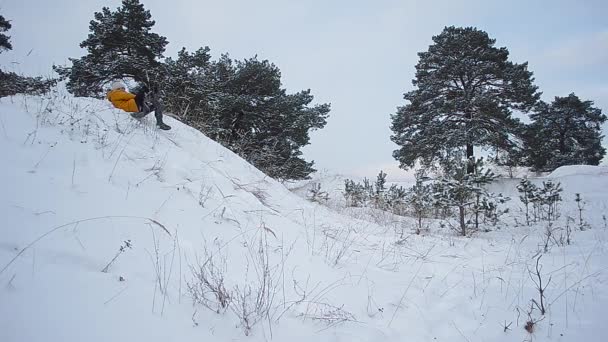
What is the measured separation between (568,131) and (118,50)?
28.0m

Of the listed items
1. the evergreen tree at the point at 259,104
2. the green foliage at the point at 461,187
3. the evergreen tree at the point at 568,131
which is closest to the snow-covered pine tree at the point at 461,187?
the green foliage at the point at 461,187

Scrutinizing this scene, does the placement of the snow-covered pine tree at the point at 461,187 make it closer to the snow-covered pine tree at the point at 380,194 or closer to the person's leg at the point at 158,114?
the snow-covered pine tree at the point at 380,194

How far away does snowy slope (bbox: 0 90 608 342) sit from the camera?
1396mm

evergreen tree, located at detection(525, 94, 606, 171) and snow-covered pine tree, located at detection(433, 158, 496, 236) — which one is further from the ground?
evergreen tree, located at detection(525, 94, 606, 171)

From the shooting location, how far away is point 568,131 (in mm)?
20547

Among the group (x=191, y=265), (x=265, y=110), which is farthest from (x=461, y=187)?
(x=265, y=110)

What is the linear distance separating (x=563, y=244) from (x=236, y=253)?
16.0 ft

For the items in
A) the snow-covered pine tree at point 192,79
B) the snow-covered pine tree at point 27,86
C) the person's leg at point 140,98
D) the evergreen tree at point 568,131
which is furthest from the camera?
the evergreen tree at point 568,131

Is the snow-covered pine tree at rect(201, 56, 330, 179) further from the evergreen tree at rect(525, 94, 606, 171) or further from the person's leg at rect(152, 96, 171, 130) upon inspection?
the evergreen tree at rect(525, 94, 606, 171)

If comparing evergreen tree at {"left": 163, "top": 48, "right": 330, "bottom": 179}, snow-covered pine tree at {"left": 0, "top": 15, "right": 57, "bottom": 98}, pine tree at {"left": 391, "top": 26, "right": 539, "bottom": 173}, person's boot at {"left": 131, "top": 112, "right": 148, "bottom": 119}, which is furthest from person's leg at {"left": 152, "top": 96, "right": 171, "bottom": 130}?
pine tree at {"left": 391, "top": 26, "right": 539, "bottom": 173}

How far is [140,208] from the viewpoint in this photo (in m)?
2.34

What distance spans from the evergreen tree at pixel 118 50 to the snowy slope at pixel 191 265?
1040 cm

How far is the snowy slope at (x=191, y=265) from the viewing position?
1.40m

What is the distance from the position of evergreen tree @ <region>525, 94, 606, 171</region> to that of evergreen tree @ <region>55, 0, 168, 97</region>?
925 inches
